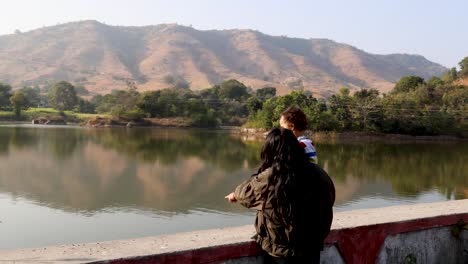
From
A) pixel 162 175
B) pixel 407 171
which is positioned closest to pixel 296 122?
pixel 162 175

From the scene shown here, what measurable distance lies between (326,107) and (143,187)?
38.5m

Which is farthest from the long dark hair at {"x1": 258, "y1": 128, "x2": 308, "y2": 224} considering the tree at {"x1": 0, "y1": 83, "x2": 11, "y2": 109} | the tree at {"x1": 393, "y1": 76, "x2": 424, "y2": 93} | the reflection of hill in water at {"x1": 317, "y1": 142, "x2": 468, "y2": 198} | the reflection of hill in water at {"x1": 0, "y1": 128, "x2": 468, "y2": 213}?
the tree at {"x1": 0, "y1": 83, "x2": 11, "y2": 109}

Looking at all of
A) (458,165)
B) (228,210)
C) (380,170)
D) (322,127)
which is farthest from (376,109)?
(228,210)

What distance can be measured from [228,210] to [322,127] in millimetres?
39149

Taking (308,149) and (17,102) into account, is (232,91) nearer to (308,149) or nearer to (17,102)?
(17,102)

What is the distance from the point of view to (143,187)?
15.0m

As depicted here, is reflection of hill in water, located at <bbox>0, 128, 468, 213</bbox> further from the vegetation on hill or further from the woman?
the vegetation on hill

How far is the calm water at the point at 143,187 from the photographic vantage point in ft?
33.0

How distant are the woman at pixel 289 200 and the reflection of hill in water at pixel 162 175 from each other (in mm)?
9432

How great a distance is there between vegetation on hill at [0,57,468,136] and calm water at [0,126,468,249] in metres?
21.7

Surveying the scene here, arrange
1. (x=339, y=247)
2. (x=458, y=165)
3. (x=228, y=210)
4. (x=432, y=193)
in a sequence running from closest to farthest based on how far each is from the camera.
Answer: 1. (x=339, y=247)
2. (x=228, y=210)
3. (x=432, y=193)
4. (x=458, y=165)

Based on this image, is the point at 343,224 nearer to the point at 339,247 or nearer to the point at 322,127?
the point at 339,247

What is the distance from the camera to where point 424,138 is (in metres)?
50.9

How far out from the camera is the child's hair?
2631 mm
